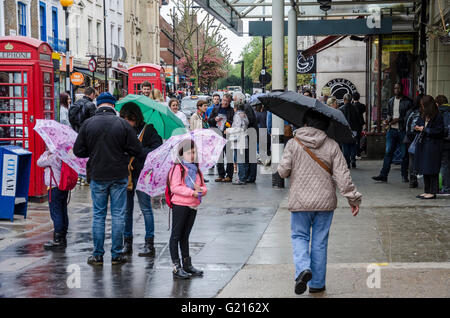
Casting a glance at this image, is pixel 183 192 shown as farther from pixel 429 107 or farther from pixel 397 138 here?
pixel 397 138

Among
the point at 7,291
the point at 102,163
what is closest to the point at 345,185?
the point at 102,163

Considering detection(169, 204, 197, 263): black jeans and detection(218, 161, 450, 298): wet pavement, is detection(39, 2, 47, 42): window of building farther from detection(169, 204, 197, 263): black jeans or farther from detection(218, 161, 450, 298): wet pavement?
detection(169, 204, 197, 263): black jeans

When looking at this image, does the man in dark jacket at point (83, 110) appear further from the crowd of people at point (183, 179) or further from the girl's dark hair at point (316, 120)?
the girl's dark hair at point (316, 120)

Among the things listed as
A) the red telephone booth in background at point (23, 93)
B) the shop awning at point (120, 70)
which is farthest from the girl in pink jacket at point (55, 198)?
the shop awning at point (120, 70)

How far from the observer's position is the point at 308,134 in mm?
6086

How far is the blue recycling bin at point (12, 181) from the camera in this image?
10.1m

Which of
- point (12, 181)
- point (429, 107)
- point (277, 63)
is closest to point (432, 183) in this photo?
point (429, 107)

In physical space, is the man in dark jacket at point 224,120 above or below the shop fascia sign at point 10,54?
below

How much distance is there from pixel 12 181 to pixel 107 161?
3.45 metres

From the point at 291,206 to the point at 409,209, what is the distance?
16.5 ft

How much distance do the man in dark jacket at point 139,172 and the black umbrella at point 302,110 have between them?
6.39ft

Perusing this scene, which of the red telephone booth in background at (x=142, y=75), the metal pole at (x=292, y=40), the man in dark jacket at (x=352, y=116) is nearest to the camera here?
the metal pole at (x=292, y=40)

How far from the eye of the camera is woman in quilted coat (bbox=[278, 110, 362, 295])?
603 cm

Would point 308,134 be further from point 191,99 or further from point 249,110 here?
point 191,99
